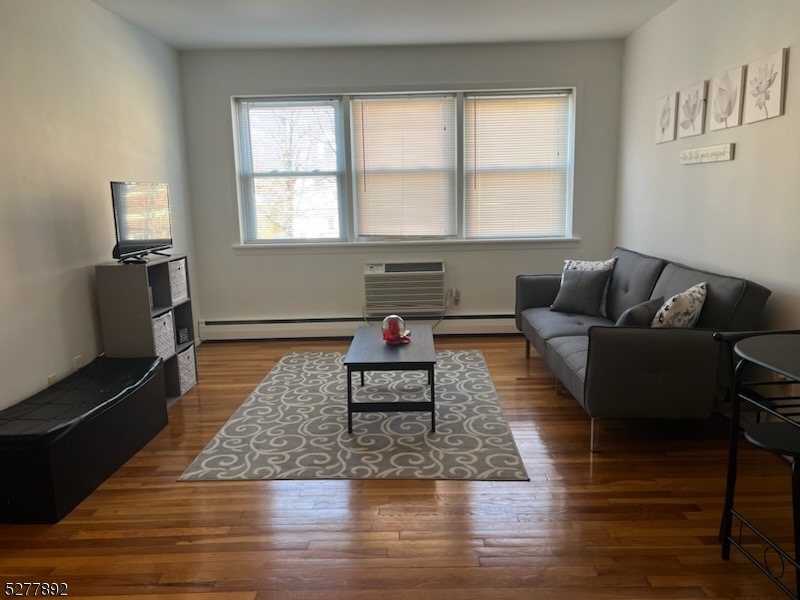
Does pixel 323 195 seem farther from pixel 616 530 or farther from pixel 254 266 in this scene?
pixel 616 530


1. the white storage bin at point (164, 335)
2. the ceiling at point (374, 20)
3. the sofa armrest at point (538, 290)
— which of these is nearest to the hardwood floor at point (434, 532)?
the white storage bin at point (164, 335)

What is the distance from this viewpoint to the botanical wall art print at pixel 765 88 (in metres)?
2.81

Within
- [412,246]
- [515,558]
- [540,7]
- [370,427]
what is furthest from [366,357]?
[540,7]

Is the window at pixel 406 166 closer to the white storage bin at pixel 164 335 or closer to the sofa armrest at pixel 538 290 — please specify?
the sofa armrest at pixel 538 290

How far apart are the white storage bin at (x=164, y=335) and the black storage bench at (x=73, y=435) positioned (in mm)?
223

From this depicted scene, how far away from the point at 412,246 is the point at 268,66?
2056mm

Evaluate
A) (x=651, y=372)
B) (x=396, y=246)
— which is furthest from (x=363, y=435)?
(x=396, y=246)

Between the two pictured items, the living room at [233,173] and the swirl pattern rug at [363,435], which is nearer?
the swirl pattern rug at [363,435]

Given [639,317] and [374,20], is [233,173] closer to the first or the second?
[374,20]

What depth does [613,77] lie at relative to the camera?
16.4 ft

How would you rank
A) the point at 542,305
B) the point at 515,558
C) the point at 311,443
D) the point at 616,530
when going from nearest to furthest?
the point at 515,558, the point at 616,530, the point at 311,443, the point at 542,305

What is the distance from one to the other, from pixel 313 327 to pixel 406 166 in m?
1.75

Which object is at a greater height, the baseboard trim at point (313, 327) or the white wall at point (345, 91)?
the white wall at point (345, 91)

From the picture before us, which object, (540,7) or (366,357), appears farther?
(540,7)
